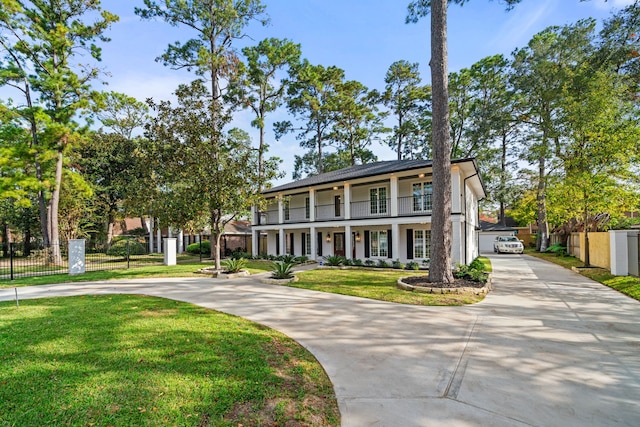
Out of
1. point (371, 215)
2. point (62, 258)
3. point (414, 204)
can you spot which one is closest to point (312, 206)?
point (371, 215)

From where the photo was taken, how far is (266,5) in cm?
2073

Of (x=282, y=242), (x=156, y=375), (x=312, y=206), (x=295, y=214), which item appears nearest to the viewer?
(x=156, y=375)

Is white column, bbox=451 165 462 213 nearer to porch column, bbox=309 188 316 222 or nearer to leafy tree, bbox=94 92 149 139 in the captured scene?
porch column, bbox=309 188 316 222

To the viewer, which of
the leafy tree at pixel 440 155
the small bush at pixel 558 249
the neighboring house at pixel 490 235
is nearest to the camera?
the leafy tree at pixel 440 155

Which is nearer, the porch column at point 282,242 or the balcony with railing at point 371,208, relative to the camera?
the balcony with railing at point 371,208

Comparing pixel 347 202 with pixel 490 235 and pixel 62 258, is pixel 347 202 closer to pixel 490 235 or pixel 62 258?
pixel 62 258

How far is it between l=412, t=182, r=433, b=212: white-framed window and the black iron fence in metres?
15.0

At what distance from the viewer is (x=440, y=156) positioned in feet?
30.1

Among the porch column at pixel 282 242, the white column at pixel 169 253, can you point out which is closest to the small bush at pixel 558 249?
the porch column at pixel 282 242

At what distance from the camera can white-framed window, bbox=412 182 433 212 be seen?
15789 millimetres

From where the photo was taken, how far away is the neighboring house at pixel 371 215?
50.1ft

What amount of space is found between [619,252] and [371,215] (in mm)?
10425

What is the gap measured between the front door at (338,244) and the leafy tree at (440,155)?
10786 mm

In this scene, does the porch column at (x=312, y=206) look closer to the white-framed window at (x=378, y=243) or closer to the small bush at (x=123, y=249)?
the white-framed window at (x=378, y=243)
